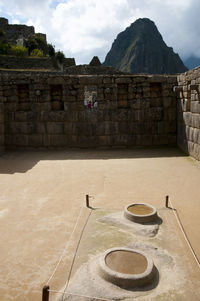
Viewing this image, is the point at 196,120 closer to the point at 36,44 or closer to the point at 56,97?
the point at 56,97

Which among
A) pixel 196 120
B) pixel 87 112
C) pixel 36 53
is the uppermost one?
pixel 36 53

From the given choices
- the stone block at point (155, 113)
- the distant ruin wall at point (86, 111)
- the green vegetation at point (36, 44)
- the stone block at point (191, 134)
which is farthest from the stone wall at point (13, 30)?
the stone block at point (191, 134)

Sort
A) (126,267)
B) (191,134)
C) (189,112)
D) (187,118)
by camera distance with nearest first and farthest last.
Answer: (126,267) < (191,134) < (189,112) < (187,118)

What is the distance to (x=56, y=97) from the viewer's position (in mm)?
9719

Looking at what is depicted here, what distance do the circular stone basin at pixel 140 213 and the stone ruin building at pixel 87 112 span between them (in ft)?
18.3

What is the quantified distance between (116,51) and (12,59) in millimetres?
77457

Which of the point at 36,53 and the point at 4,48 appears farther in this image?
the point at 36,53

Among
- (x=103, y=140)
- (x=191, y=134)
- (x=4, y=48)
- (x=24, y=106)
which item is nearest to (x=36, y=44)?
(x=4, y=48)

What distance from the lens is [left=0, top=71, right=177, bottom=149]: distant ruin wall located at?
30.8ft

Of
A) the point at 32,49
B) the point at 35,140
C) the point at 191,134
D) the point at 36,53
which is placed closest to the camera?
the point at 191,134

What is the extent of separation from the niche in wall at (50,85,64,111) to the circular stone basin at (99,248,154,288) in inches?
298

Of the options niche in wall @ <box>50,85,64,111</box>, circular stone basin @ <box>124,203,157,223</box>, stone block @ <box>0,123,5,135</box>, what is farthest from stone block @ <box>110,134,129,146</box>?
circular stone basin @ <box>124,203,157,223</box>

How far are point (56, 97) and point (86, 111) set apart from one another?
49.1 inches

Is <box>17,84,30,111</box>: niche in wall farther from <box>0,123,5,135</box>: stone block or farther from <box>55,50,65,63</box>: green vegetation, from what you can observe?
<box>55,50,65,63</box>: green vegetation
